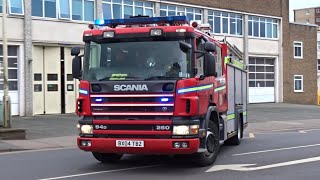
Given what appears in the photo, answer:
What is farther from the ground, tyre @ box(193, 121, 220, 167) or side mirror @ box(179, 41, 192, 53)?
side mirror @ box(179, 41, 192, 53)

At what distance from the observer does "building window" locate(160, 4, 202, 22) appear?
3316 centimetres

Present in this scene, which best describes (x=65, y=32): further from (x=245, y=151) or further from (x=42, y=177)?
(x=42, y=177)

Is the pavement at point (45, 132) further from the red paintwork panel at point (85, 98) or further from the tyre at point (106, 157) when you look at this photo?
the red paintwork panel at point (85, 98)

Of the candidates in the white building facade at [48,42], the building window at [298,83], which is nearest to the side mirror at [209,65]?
the white building facade at [48,42]

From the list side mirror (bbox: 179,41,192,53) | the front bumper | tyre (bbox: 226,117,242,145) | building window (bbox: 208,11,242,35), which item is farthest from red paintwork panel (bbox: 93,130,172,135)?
building window (bbox: 208,11,242,35)

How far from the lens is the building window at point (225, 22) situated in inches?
1439

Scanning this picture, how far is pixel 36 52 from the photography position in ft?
86.2

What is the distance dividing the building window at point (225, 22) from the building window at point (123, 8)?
6.06m

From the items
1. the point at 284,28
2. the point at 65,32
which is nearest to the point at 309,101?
the point at 284,28

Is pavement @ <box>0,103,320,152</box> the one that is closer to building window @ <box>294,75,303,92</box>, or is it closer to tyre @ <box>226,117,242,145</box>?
tyre @ <box>226,117,242,145</box>

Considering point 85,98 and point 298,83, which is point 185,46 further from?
point 298,83

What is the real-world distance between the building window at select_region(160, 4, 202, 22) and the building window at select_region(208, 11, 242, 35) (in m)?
1.34

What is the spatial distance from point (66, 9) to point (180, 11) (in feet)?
31.1

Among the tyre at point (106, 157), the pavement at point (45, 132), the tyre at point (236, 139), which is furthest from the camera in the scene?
the pavement at point (45, 132)
